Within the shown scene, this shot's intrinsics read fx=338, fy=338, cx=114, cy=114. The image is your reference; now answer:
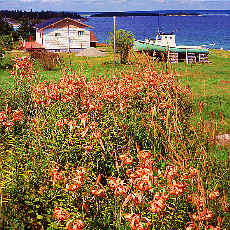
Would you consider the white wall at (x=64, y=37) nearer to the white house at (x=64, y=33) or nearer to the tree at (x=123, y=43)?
the white house at (x=64, y=33)

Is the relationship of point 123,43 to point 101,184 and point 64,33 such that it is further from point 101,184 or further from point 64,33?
point 101,184

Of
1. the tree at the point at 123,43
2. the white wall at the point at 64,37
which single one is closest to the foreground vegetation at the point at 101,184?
the tree at the point at 123,43

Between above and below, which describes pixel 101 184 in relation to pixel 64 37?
below

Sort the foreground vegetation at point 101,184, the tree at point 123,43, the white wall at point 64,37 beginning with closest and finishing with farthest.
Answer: the foreground vegetation at point 101,184, the tree at point 123,43, the white wall at point 64,37

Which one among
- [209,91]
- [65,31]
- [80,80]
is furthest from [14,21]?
A: [80,80]

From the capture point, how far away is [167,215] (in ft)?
10.7

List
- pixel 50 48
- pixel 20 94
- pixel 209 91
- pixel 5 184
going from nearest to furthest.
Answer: pixel 5 184 < pixel 20 94 < pixel 209 91 < pixel 50 48

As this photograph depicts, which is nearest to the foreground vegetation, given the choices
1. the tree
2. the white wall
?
the tree

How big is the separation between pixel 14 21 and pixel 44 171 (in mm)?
73945

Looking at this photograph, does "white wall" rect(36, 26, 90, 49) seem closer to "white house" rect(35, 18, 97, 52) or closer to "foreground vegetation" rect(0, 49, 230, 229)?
"white house" rect(35, 18, 97, 52)

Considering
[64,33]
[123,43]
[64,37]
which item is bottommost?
[123,43]

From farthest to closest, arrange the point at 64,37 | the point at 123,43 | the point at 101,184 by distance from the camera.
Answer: the point at 64,37 < the point at 123,43 < the point at 101,184

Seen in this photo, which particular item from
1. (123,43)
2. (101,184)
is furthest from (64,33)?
(101,184)

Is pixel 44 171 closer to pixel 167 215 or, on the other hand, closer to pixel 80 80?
pixel 167 215
